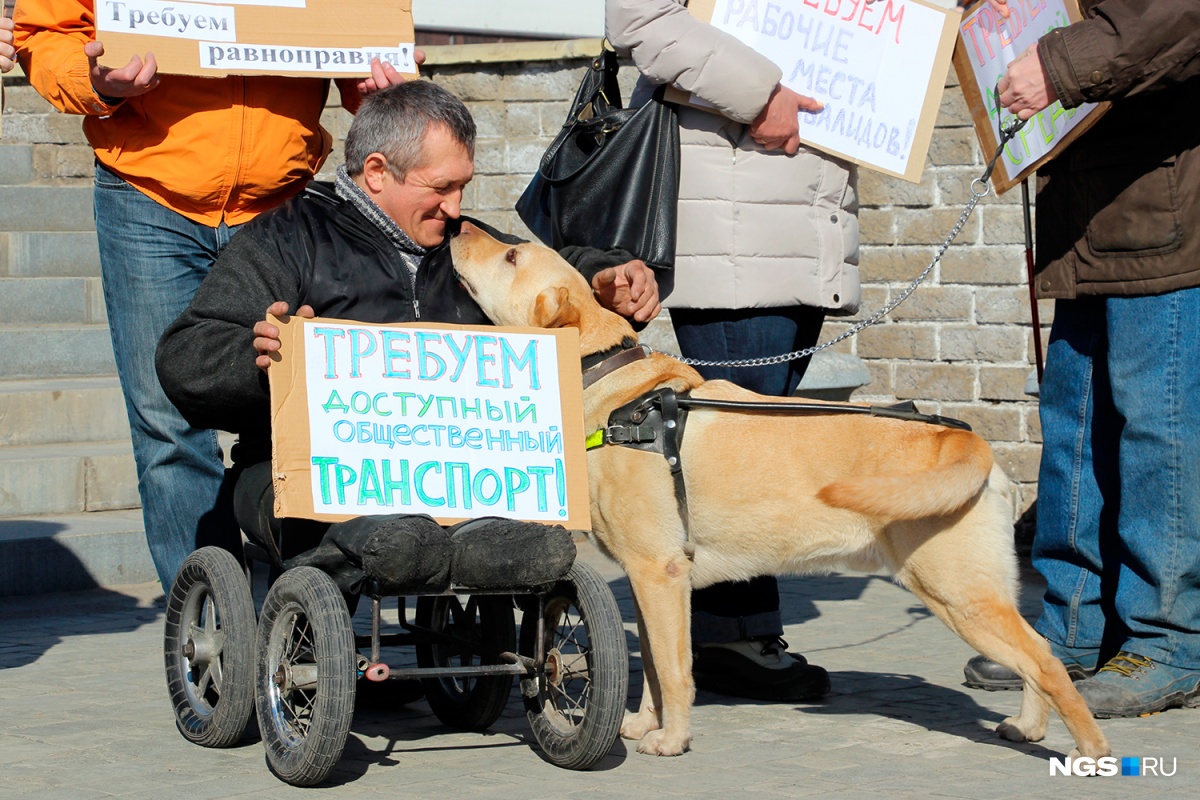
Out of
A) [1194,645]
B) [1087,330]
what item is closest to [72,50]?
[1087,330]

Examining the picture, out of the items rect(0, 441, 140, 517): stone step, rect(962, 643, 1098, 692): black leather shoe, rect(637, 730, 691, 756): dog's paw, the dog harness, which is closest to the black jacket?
the dog harness

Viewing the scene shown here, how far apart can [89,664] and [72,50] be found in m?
2.07

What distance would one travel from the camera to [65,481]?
7.14 meters

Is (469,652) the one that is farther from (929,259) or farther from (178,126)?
(929,259)

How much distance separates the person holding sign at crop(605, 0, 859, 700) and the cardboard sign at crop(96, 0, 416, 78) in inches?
29.1

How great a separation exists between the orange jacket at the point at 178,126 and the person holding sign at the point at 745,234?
1.12m

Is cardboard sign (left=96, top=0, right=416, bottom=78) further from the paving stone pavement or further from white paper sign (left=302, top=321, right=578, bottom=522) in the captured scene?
the paving stone pavement

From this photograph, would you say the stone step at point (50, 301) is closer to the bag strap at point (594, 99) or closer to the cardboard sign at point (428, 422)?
the bag strap at point (594, 99)

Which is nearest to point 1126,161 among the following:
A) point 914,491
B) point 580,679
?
point 914,491

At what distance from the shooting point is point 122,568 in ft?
21.8

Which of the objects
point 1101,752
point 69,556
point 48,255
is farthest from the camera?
point 48,255

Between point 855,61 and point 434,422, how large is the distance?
6.00ft

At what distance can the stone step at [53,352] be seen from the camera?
815 cm

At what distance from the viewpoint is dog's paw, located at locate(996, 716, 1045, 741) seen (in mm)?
4143
